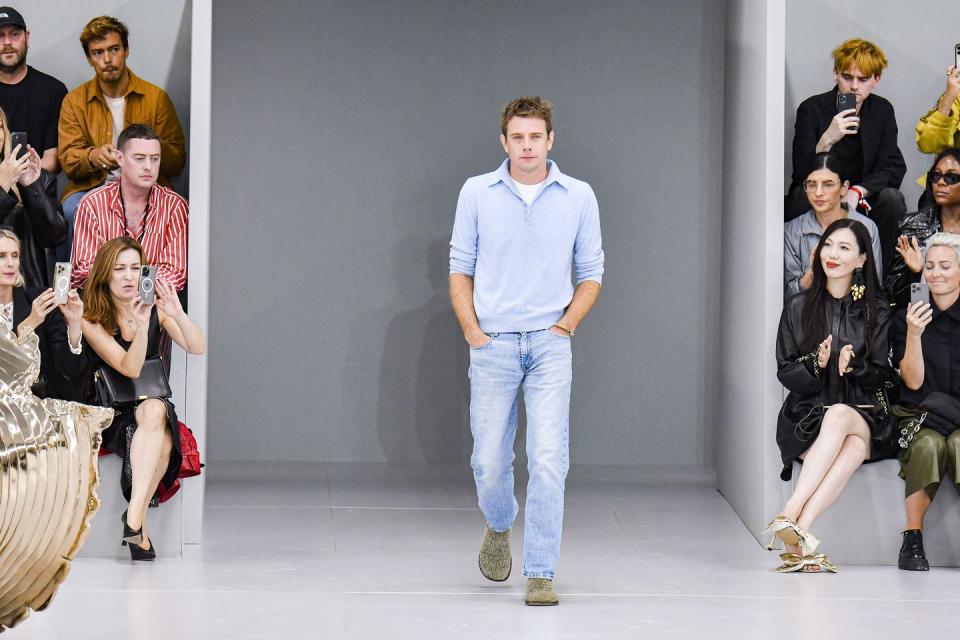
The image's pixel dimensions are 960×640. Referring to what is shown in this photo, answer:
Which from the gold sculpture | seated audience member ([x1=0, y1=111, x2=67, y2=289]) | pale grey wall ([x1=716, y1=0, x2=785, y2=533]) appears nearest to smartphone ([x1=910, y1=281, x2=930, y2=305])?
pale grey wall ([x1=716, y1=0, x2=785, y2=533])

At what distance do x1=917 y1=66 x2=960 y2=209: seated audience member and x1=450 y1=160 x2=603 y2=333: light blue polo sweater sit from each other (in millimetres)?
2117

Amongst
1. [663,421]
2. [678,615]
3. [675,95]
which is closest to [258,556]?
[678,615]

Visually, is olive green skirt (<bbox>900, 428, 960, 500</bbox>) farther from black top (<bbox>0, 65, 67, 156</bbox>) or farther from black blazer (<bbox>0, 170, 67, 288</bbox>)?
black top (<bbox>0, 65, 67, 156</bbox>)

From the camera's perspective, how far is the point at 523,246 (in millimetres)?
4852

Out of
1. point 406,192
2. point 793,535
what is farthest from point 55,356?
point 793,535

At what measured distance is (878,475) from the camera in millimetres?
5684

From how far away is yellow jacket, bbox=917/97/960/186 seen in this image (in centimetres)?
634

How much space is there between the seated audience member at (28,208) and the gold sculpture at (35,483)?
158 inches

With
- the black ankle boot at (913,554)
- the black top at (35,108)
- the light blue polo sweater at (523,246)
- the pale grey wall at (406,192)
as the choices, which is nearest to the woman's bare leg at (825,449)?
the black ankle boot at (913,554)

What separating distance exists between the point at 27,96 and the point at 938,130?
13.6 feet

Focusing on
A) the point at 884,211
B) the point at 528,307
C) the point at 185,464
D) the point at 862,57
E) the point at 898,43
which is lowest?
the point at 185,464

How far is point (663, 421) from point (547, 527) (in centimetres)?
321

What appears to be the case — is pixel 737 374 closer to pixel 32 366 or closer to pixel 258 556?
pixel 258 556

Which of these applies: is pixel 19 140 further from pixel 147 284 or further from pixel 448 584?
pixel 448 584
